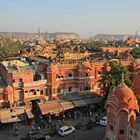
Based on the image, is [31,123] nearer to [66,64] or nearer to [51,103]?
[51,103]

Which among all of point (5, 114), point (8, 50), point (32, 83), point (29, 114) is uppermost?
point (8, 50)

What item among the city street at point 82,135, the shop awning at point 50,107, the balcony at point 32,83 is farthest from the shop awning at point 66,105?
the city street at point 82,135

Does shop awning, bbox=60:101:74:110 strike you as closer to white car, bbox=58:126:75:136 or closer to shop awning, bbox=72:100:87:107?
shop awning, bbox=72:100:87:107

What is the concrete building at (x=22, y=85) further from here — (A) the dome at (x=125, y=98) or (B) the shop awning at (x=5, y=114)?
(A) the dome at (x=125, y=98)

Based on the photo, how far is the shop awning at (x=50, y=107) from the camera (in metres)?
37.0

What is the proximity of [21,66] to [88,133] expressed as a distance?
16873 millimetres

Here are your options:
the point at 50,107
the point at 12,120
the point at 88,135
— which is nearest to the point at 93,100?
the point at 50,107

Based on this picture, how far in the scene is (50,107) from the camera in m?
37.8

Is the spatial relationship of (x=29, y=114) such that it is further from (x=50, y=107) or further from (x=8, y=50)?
(x=8, y=50)

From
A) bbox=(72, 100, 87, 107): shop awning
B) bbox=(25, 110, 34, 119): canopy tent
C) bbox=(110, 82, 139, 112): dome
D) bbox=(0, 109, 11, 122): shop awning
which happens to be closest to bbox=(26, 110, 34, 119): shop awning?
bbox=(25, 110, 34, 119): canopy tent

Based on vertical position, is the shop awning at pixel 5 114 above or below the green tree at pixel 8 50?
below

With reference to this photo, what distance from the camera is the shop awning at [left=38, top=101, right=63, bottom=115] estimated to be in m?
37.0

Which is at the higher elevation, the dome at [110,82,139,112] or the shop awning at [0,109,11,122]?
the dome at [110,82,139,112]

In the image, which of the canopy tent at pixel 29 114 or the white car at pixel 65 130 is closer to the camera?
the white car at pixel 65 130
